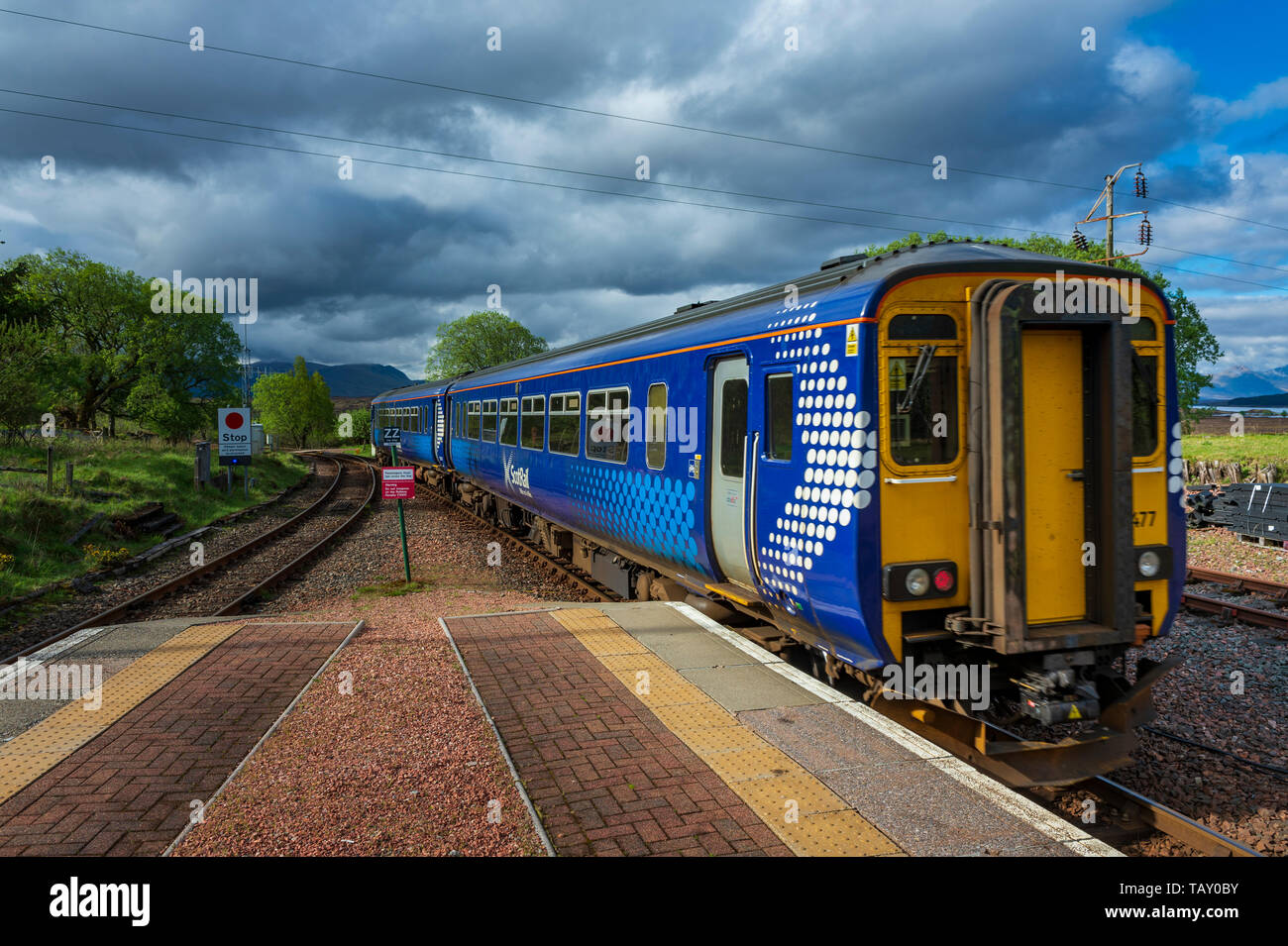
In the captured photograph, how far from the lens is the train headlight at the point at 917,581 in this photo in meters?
4.60

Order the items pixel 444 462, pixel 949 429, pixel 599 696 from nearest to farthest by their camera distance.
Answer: pixel 949 429 → pixel 599 696 → pixel 444 462

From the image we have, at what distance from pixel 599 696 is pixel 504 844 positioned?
7.01ft

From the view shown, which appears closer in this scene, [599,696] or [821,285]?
[821,285]

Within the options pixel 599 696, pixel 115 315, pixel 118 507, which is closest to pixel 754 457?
pixel 599 696

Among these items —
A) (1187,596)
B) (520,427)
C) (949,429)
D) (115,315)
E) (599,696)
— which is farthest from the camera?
(115,315)

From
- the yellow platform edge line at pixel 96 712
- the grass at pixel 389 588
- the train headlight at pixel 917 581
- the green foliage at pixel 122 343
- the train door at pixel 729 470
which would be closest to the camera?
the train headlight at pixel 917 581

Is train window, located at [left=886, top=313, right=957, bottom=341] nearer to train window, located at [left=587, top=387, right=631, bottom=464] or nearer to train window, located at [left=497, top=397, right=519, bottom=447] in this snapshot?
train window, located at [left=587, top=387, right=631, bottom=464]

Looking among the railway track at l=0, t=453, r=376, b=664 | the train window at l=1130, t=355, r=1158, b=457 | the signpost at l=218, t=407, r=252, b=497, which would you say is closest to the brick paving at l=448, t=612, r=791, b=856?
the train window at l=1130, t=355, r=1158, b=457

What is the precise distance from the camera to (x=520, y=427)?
1368 cm

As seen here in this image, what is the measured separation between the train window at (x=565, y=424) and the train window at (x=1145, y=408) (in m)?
6.73

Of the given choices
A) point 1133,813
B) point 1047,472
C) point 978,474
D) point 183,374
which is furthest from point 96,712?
point 183,374

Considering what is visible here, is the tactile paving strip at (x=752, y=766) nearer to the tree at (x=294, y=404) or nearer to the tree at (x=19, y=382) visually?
the tree at (x=19, y=382)

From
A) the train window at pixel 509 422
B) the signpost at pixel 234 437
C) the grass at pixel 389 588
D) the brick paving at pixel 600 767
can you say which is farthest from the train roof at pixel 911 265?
the signpost at pixel 234 437

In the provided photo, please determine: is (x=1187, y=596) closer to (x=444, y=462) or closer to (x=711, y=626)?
(x=711, y=626)
